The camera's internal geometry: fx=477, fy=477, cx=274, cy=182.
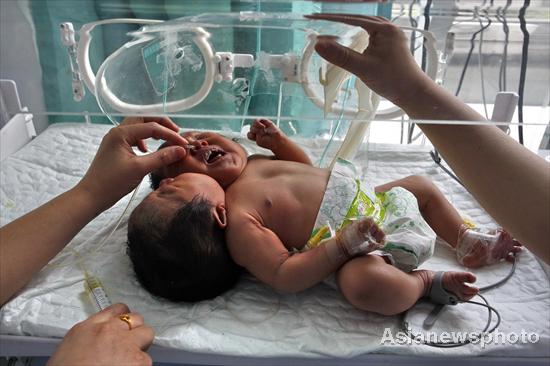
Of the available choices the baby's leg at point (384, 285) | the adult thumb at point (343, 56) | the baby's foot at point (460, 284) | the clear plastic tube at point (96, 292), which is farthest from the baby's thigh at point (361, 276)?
the clear plastic tube at point (96, 292)

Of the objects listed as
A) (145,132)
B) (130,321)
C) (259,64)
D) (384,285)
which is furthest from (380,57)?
(130,321)

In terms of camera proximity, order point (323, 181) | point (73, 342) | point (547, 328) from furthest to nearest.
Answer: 1. point (323, 181)
2. point (547, 328)
3. point (73, 342)

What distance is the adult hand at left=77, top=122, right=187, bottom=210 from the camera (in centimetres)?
100

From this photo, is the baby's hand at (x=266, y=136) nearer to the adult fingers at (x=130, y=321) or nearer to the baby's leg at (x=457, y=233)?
the baby's leg at (x=457, y=233)

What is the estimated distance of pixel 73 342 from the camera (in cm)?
75

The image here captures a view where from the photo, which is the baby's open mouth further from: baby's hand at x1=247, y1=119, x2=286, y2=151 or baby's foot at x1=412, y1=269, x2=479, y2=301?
baby's foot at x1=412, y1=269, x2=479, y2=301

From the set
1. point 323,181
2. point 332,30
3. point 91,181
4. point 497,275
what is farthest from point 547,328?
point 91,181

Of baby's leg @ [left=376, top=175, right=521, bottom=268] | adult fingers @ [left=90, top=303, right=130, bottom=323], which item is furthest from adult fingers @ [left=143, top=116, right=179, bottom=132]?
baby's leg @ [left=376, top=175, right=521, bottom=268]

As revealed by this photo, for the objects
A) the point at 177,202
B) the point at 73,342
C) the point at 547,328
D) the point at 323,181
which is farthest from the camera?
the point at 323,181

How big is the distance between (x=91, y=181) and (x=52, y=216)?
10 cm

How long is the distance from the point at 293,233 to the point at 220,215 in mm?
168

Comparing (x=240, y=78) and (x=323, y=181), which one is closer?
(x=240, y=78)

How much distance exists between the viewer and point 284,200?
1.09 m

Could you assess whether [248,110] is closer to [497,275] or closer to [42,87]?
[42,87]
